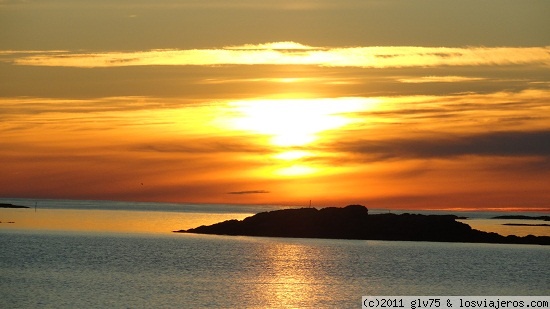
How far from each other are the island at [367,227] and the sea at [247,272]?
2628 mm

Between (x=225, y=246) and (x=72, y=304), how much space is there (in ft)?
250

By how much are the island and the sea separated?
263 cm

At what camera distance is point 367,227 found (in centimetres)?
15825

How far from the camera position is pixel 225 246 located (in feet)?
467

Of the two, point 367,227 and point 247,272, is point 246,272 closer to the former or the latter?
point 247,272

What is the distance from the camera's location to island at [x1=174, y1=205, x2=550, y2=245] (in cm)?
15762

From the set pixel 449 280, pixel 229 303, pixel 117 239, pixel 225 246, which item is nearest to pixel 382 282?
pixel 449 280

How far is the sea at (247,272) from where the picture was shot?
72.2m

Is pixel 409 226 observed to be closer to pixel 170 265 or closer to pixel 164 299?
pixel 170 265

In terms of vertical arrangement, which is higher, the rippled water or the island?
the island

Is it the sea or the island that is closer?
the sea

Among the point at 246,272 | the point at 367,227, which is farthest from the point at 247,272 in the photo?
the point at 367,227

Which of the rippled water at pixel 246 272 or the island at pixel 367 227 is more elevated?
the island at pixel 367 227

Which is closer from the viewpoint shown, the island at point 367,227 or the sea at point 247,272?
the sea at point 247,272
